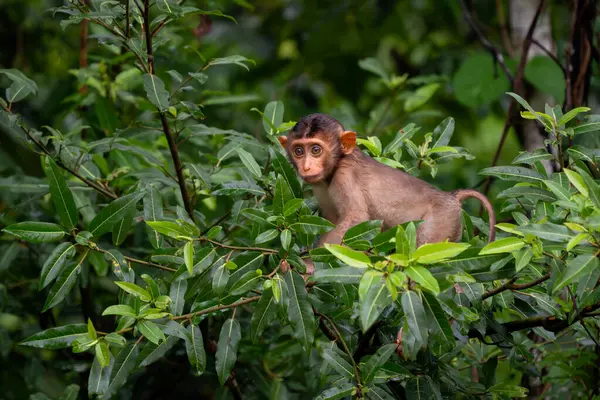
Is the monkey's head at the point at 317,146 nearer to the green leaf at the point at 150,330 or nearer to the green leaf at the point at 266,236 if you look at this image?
the green leaf at the point at 266,236

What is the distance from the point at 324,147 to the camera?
459cm

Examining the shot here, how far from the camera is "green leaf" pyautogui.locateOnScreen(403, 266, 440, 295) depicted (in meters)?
2.56

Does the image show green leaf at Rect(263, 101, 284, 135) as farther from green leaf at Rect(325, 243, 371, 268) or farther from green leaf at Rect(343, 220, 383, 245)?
green leaf at Rect(325, 243, 371, 268)

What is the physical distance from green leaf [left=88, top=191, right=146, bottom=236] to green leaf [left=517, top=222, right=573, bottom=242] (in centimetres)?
164

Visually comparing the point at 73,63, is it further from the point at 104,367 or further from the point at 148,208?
the point at 104,367

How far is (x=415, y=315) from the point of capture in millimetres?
2646

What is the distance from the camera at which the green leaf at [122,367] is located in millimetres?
3213

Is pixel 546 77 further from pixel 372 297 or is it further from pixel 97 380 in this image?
pixel 97 380

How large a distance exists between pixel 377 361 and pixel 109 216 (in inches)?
49.4

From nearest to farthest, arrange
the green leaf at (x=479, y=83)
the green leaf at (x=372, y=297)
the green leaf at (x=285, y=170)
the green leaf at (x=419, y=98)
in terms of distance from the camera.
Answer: the green leaf at (x=372, y=297)
the green leaf at (x=285, y=170)
the green leaf at (x=419, y=98)
the green leaf at (x=479, y=83)

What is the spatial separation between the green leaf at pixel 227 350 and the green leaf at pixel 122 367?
1.12 feet

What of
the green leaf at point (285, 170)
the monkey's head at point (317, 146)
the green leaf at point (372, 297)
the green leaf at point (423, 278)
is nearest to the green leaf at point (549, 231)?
the green leaf at point (423, 278)

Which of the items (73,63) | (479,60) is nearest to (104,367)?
(479,60)

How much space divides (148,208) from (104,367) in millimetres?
885
